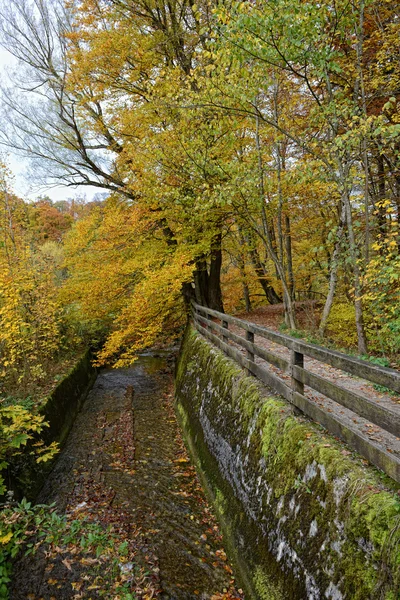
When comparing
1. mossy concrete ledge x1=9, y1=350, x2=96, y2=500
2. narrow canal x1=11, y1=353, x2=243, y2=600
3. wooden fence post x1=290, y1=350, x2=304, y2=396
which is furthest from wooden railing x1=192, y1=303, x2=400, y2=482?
mossy concrete ledge x1=9, y1=350, x2=96, y2=500

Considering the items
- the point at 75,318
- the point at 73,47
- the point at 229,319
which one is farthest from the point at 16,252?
the point at 73,47

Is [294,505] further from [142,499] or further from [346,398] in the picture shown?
[142,499]

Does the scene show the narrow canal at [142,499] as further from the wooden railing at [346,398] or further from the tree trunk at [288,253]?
the tree trunk at [288,253]

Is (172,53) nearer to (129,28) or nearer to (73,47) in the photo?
(129,28)

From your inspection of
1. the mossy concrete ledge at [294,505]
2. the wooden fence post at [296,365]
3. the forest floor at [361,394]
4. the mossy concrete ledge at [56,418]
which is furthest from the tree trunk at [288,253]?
the wooden fence post at [296,365]

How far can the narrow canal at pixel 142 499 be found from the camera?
14.3 feet

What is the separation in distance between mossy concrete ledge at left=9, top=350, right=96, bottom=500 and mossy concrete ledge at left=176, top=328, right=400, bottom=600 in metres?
3.18

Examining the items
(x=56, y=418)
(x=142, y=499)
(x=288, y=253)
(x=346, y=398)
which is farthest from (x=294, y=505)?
(x=288, y=253)

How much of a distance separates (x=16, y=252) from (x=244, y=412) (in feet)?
25.4

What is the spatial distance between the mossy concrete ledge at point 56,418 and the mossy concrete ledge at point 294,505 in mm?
3183

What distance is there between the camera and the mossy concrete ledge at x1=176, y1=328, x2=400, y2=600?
243 cm

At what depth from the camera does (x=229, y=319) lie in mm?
6852

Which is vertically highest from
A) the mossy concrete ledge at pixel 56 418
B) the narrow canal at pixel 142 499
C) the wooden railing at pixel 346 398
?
the wooden railing at pixel 346 398

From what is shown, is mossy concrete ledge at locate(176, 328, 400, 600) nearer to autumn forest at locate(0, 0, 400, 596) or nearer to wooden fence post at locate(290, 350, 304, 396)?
wooden fence post at locate(290, 350, 304, 396)
